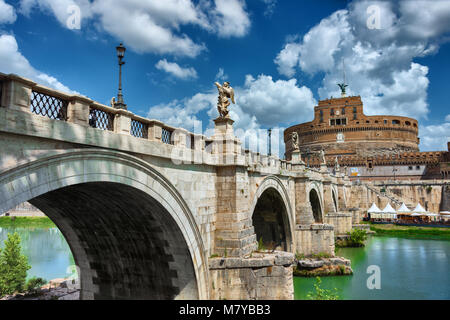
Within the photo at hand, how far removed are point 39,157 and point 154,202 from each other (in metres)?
3.80

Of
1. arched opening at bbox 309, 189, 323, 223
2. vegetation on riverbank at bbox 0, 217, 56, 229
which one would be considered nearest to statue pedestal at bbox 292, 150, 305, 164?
arched opening at bbox 309, 189, 323, 223

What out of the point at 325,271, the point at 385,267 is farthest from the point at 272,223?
the point at 385,267

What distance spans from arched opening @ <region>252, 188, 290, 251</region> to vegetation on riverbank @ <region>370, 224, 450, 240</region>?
24.7 metres

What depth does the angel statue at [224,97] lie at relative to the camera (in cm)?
1230

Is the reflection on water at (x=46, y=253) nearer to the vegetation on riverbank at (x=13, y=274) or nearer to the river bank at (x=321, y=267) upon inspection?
the vegetation on riverbank at (x=13, y=274)

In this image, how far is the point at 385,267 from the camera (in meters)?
25.2

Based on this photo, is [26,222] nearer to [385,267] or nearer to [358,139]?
[385,267]

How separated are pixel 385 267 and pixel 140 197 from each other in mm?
22564

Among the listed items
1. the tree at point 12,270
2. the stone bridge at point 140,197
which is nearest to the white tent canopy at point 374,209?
the stone bridge at point 140,197

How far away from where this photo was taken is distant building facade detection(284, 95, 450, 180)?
6919 cm

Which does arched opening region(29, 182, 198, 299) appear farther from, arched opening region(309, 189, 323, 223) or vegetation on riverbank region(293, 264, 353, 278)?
arched opening region(309, 189, 323, 223)

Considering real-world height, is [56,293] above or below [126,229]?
below

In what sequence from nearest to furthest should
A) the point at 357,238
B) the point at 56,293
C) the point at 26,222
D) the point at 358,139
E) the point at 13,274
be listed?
the point at 56,293
the point at 13,274
the point at 357,238
the point at 26,222
the point at 358,139

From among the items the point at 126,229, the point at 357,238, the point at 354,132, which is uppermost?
the point at 354,132
